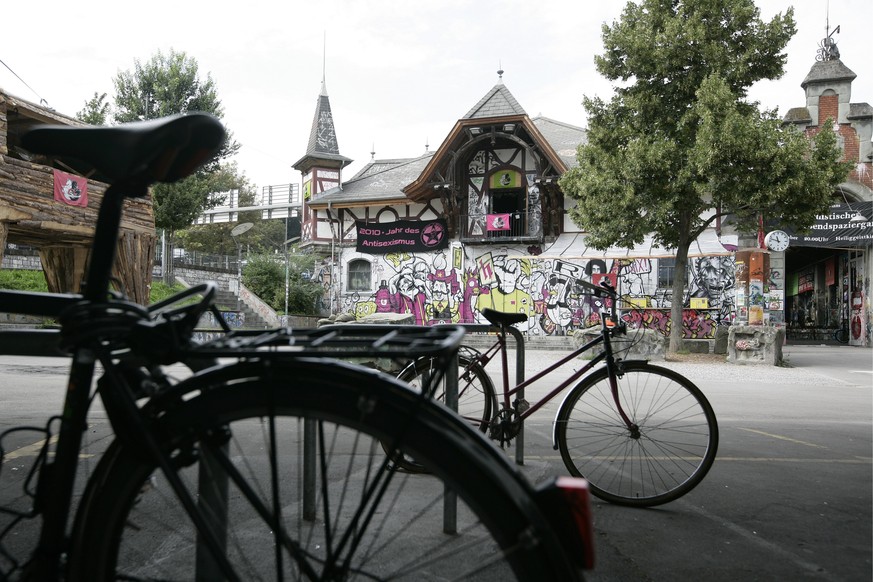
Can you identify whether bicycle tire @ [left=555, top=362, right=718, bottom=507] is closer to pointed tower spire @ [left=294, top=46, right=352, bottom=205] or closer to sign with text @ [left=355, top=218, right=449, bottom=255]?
sign with text @ [left=355, top=218, right=449, bottom=255]

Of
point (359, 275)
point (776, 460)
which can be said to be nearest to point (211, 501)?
point (776, 460)

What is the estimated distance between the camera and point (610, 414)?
12.3 ft

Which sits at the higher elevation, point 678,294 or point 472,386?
point 678,294

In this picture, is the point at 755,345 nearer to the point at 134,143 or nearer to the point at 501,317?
the point at 501,317

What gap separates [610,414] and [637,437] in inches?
7.3

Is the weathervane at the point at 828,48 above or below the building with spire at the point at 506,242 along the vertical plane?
above

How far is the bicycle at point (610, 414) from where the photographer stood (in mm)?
3371

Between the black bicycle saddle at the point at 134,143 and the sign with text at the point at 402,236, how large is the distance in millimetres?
27495

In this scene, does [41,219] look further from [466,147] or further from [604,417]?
[466,147]

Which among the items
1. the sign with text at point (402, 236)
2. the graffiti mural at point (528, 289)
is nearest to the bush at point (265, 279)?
the graffiti mural at point (528, 289)

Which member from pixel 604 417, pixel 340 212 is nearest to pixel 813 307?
pixel 340 212

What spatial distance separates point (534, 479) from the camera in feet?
12.2

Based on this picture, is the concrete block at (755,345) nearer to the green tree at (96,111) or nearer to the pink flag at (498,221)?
the pink flag at (498,221)

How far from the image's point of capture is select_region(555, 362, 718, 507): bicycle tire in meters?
3.36
